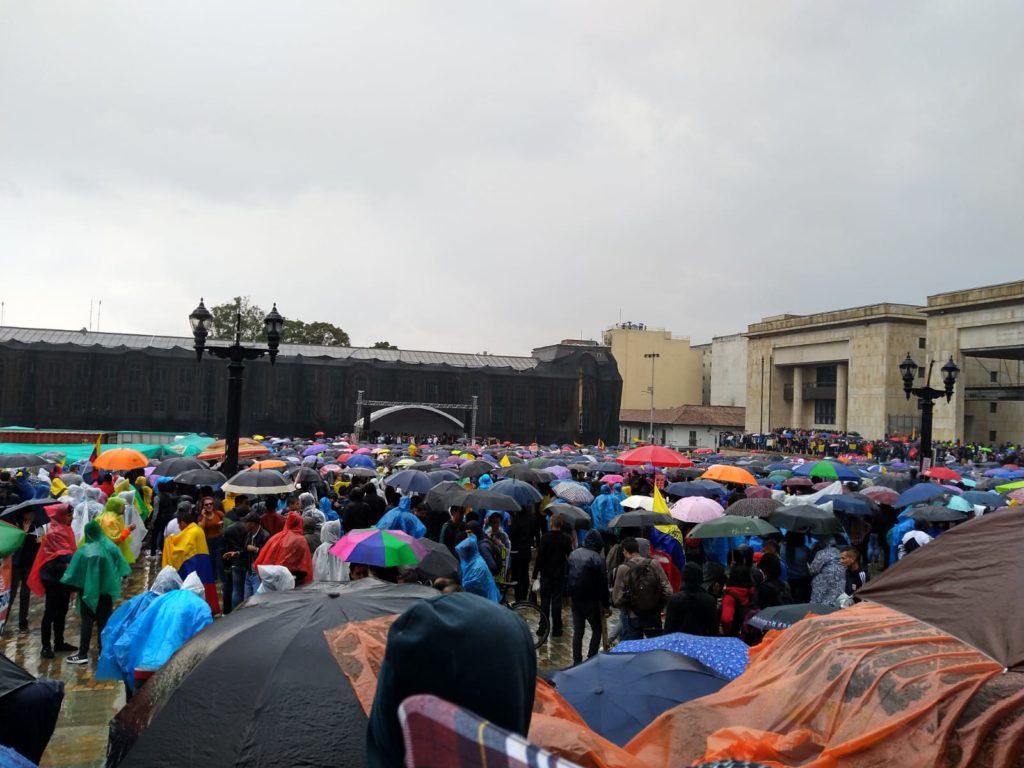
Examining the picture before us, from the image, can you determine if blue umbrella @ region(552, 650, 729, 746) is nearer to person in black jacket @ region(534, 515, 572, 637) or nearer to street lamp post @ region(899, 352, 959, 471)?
person in black jacket @ region(534, 515, 572, 637)

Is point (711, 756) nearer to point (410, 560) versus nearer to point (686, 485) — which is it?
point (410, 560)

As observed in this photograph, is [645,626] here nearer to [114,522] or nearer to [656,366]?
[114,522]

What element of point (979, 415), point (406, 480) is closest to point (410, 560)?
point (406, 480)

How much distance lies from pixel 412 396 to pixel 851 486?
37677 mm

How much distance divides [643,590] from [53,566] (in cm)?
577

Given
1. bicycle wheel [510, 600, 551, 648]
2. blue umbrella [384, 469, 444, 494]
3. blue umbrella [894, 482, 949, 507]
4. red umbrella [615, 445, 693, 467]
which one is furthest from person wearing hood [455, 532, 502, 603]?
red umbrella [615, 445, 693, 467]

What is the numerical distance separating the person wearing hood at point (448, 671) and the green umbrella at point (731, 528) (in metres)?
7.15

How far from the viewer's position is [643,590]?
22.6ft

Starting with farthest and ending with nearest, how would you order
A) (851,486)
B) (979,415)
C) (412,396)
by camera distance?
(979,415) < (412,396) < (851,486)

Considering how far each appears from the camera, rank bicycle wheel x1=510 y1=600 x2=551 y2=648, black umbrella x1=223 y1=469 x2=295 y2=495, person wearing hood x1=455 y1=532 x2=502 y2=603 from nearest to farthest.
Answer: person wearing hood x1=455 y1=532 x2=502 y2=603 → bicycle wheel x1=510 y1=600 x2=551 y2=648 → black umbrella x1=223 y1=469 x2=295 y2=495

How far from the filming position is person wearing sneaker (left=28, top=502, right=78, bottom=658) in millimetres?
8031

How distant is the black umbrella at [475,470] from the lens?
15.6 meters

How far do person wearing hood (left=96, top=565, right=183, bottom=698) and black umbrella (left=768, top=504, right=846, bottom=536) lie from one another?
6.58 m

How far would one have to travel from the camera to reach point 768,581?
703cm
